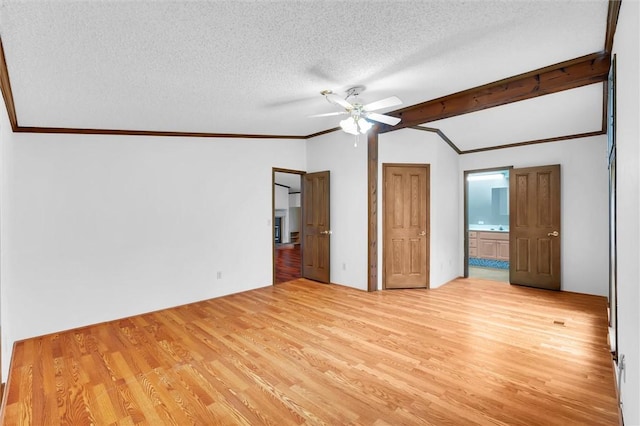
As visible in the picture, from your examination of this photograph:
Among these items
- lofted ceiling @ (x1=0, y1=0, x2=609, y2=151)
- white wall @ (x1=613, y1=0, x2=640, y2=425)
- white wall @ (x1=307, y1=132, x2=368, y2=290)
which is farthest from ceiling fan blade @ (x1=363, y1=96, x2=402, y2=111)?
white wall @ (x1=307, y1=132, x2=368, y2=290)

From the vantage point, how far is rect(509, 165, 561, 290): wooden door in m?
4.93

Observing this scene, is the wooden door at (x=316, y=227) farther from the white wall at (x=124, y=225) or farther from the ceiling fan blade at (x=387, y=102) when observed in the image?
the ceiling fan blade at (x=387, y=102)

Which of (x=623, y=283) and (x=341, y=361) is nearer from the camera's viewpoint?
(x=623, y=283)

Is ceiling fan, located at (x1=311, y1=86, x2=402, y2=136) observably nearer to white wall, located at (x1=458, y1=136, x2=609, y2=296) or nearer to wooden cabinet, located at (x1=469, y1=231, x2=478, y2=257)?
white wall, located at (x1=458, y1=136, x2=609, y2=296)

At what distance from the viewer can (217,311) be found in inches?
156

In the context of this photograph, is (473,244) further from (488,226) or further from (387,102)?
(387,102)

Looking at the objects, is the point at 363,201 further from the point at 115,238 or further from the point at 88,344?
the point at 88,344

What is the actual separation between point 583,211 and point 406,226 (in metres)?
2.71

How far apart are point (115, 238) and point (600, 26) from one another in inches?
196

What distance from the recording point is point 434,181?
198 inches

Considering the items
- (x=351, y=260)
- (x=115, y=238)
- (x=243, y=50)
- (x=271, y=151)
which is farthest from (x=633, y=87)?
(x=115, y=238)

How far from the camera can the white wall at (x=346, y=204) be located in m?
4.90

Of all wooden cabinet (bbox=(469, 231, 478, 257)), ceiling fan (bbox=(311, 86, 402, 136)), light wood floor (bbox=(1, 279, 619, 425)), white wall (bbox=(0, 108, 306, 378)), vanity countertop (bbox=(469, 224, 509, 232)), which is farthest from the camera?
vanity countertop (bbox=(469, 224, 509, 232))

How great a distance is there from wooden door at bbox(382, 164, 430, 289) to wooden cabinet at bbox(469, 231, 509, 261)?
3.57 m
